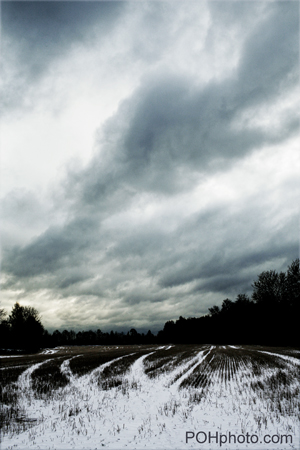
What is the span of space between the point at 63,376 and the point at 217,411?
52.9ft

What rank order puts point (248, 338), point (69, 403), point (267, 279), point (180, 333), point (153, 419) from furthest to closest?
point (180, 333) < point (248, 338) < point (267, 279) < point (69, 403) < point (153, 419)

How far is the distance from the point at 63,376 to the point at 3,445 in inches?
610

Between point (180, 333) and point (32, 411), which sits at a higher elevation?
point (32, 411)

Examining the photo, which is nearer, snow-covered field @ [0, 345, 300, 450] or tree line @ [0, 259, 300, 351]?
snow-covered field @ [0, 345, 300, 450]

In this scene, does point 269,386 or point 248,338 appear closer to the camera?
point 269,386

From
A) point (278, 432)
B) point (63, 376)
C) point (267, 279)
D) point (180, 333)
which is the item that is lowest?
point (180, 333)

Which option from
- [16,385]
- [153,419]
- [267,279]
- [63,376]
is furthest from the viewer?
[267,279]

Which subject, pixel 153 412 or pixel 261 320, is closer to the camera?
pixel 153 412

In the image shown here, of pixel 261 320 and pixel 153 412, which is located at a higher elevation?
pixel 153 412

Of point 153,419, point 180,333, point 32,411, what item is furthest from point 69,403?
point 180,333

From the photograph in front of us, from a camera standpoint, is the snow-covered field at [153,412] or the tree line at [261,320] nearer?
the snow-covered field at [153,412]

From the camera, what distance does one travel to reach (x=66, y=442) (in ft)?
31.8

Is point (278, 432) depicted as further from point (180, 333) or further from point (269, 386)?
point (180, 333)

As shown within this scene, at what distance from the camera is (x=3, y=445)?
9461mm
